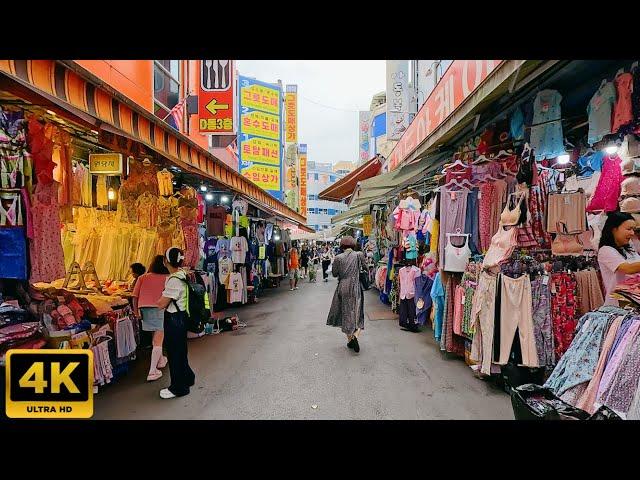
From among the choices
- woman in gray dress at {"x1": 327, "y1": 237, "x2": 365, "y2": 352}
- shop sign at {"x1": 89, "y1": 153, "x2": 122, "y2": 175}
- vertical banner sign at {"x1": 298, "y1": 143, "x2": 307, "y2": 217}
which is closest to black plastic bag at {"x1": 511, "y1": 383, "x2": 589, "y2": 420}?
woman in gray dress at {"x1": 327, "y1": 237, "x2": 365, "y2": 352}

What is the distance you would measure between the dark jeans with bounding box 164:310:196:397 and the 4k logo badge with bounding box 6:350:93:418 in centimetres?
203

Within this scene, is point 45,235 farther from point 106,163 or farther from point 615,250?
point 615,250

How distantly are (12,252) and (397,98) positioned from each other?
12.5 m

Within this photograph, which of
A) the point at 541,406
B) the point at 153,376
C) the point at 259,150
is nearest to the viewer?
the point at 541,406

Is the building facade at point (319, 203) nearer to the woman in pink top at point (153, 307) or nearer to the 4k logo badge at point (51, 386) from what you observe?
the woman in pink top at point (153, 307)

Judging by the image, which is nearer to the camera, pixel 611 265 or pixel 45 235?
pixel 611 265

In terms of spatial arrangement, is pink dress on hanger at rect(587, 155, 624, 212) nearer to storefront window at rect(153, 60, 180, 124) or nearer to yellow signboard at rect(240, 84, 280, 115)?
storefront window at rect(153, 60, 180, 124)

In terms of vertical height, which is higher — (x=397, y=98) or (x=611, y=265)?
(x=397, y=98)

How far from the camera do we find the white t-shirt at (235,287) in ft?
30.2

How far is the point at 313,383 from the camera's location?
458cm

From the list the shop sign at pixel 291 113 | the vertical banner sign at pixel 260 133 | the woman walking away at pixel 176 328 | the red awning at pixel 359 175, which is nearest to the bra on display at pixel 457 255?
the woman walking away at pixel 176 328

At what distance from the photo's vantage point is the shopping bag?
3.20 metres

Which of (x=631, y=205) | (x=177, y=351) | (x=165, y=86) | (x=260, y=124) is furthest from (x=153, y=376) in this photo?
(x=260, y=124)
